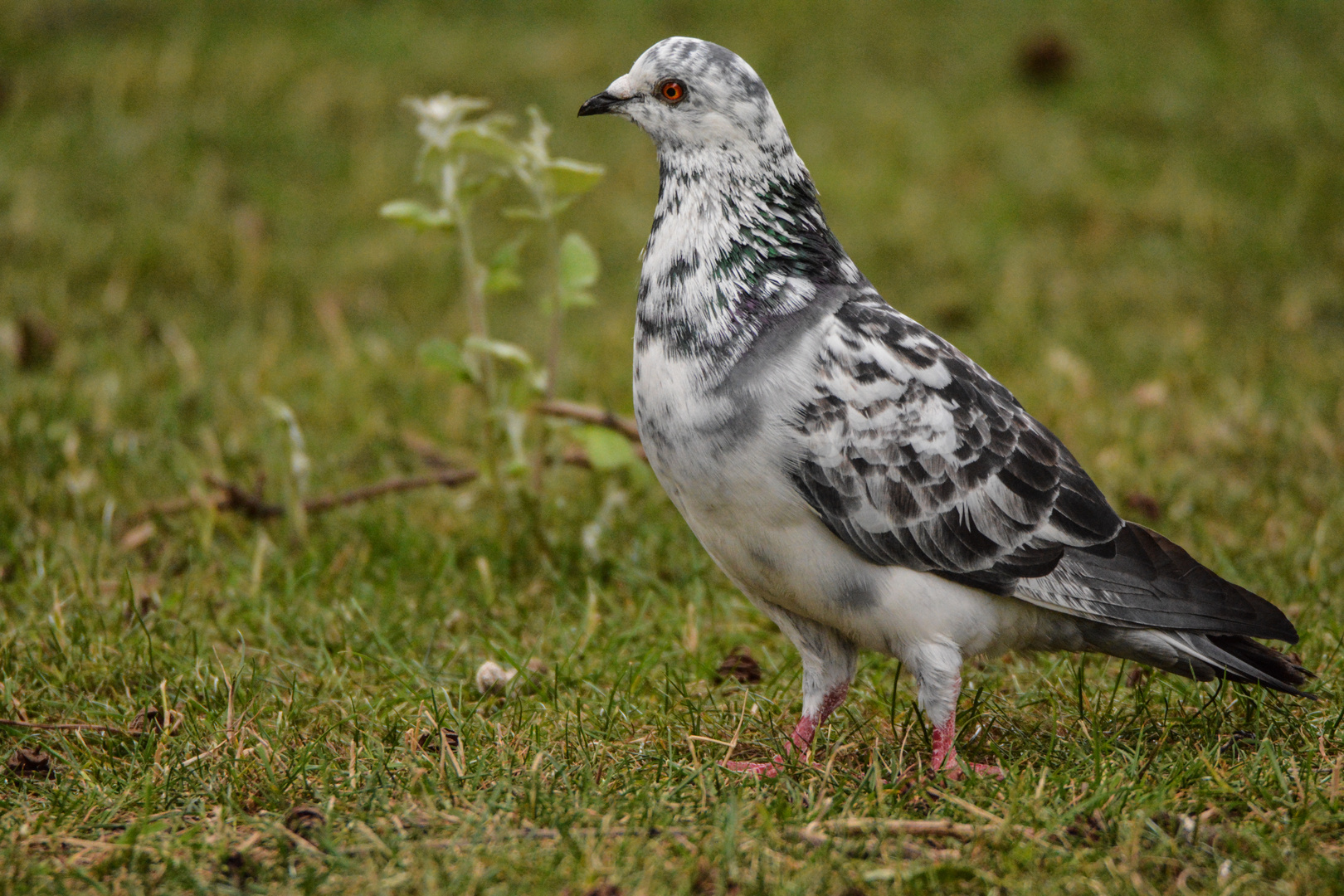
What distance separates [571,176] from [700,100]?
0.91m

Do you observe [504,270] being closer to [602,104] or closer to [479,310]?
[479,310]

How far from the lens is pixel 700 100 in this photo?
306 cm

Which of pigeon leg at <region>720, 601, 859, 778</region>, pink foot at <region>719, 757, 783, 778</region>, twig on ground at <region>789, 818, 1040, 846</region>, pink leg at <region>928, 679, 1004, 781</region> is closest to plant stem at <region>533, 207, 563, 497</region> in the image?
pigeon leg at <region>720, 601, 859, 778</region>

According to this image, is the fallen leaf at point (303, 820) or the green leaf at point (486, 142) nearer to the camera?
the fallen leaf at point (303, 820)

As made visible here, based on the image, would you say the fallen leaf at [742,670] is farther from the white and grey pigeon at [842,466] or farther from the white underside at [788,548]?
the white underside at [788,548]

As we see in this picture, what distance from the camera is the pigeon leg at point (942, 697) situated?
289 centimetres

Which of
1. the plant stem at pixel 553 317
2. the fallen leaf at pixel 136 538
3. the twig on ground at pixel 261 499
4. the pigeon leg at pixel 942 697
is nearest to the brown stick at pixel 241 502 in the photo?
the twig on ground at pixel 261 499

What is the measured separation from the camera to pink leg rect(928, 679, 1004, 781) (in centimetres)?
288

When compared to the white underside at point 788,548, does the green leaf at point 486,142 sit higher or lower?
higher

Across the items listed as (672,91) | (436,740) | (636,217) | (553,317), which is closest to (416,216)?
(553,317)

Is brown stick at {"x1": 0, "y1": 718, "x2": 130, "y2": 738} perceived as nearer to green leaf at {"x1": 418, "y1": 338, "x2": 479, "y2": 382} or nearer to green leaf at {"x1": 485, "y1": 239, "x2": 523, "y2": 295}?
green leaf at {"x1": 418, "y1": 338, "x2": 479, "y2": 382}

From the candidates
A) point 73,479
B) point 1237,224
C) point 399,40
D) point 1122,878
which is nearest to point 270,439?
point 73,479

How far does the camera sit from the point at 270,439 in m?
4.56

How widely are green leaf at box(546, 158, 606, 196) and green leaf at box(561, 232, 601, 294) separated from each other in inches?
8.2
